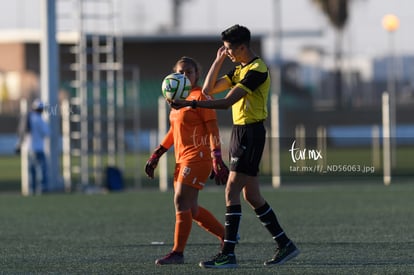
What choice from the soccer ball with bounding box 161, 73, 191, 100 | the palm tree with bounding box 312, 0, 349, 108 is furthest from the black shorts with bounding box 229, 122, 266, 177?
the palm tree with bounding box 312, 0, 349, 108

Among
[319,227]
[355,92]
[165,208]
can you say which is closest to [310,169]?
[319,227]

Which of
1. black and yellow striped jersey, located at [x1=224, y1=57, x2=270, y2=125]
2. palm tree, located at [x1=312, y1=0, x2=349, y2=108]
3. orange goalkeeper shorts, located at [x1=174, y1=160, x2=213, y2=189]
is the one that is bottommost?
orange goalkeeper shorts, located at [x1=174, y1=160, x2=213, y2=189]

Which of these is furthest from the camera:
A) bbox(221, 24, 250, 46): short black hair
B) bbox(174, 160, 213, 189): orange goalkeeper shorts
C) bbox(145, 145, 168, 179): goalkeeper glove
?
bbox(145, 145, 168, 179): goalkeeper glove

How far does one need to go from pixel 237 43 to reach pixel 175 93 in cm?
75

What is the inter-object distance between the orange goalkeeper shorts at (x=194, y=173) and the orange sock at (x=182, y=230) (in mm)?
294

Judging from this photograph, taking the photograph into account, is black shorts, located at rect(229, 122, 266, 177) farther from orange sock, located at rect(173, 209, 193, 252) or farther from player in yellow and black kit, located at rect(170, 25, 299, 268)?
orange sock, located at rect(173, 209, 193, 252)

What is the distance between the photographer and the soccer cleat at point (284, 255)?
10.9 metres

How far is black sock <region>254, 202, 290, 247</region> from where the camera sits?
1093 cm

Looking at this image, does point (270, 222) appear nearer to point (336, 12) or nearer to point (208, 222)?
point (208, 222)

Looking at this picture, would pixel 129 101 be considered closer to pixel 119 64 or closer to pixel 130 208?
pixel 119 64

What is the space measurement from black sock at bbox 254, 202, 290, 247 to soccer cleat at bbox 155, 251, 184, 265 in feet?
2.81

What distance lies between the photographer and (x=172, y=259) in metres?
10.9

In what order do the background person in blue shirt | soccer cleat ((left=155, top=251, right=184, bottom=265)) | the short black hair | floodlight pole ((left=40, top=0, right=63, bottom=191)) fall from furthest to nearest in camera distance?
1. floodlight pole ((left=40, top=0, right=63, bottom=191))
2. the background person in blue shirt
3. soccer cleat ((left=155, top=251, right=184, bottom=265))
4. the short black hair

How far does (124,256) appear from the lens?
11.7 m
